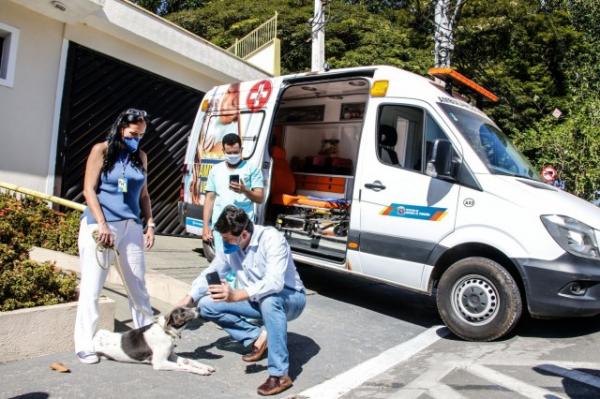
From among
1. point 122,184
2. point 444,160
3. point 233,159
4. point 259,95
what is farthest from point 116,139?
point 259,95

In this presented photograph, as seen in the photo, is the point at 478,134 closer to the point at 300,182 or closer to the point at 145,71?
the point at 300,182

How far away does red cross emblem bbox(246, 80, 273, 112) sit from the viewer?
6891mm

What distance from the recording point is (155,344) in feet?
12.3

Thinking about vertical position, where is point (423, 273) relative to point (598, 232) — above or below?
below

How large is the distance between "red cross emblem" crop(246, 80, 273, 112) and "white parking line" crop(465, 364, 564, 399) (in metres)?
4.13

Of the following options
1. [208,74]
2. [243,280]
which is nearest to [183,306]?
[243,280]

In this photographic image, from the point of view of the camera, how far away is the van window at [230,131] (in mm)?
6820

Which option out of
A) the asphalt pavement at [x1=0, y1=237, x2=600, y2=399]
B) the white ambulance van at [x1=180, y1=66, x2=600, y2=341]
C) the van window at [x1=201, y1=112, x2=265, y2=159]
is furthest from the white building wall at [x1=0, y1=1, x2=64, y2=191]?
the asphalt pavement at [x1=0, y1=237, x2=600, y2=399]

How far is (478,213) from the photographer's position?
4902 mm

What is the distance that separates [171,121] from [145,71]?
1048 millimetres

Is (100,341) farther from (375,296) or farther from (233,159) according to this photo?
(375,296)

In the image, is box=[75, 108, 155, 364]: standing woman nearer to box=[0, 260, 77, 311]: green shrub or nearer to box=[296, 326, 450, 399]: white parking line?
→ box=[0, 260, 77, 311]: green shrub

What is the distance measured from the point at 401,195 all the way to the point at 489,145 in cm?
104

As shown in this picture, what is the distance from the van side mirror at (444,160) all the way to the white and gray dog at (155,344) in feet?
8.64
